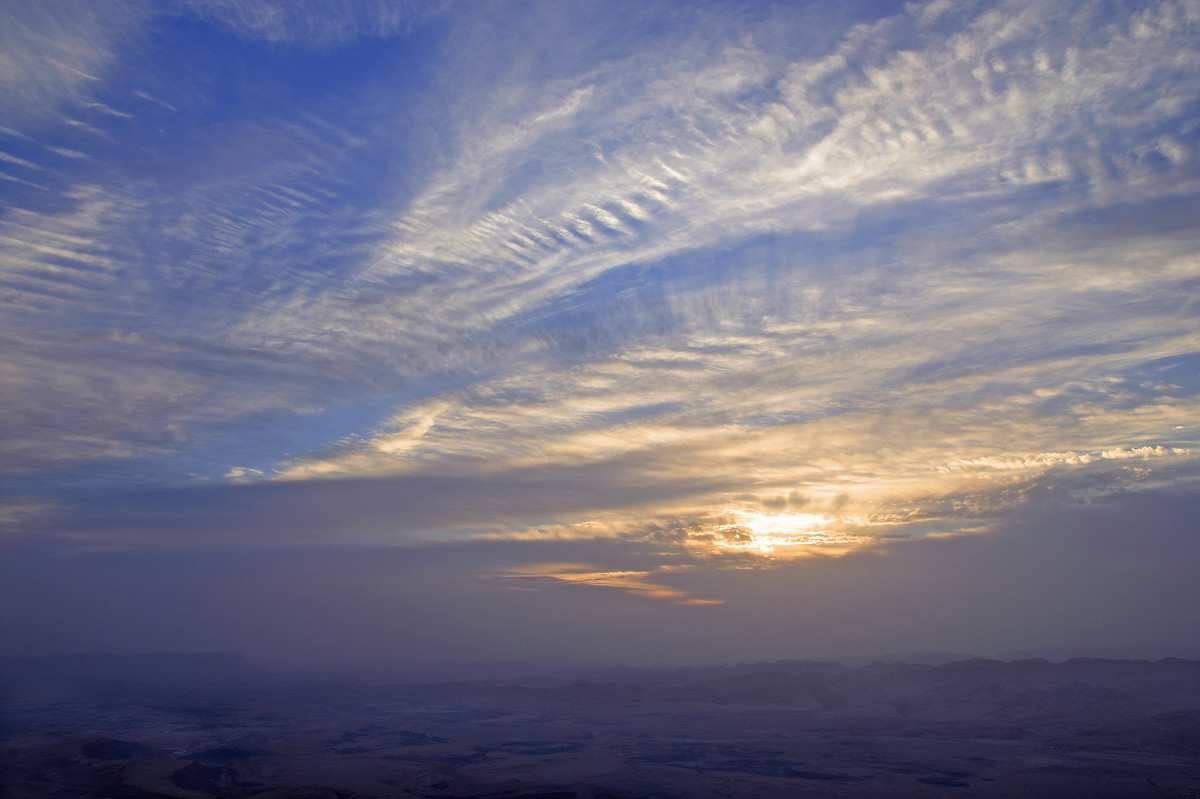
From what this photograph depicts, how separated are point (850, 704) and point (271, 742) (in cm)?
10263

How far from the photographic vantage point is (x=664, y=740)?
98062mm

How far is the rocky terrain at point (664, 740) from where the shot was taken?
63656 millimetres

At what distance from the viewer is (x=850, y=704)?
142 metres

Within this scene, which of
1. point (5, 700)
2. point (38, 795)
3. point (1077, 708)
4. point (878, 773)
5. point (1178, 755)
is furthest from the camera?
point (5, 700)

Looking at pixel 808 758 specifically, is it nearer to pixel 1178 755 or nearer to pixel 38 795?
pixel 1178 755

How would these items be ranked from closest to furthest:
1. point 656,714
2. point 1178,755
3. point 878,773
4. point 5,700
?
point 878,773 → point 1178,755 → point 656,714 → point 5,700

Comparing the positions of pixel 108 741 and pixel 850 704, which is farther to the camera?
pixel 850 704

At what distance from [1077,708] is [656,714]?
6787cm

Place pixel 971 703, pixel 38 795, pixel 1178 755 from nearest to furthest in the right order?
pixel 38 795
pixel 1178 755
pixel 971 703

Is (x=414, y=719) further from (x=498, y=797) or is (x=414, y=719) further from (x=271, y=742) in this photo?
(x=498, y=797)

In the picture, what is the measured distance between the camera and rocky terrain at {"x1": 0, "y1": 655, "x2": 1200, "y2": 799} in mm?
63656

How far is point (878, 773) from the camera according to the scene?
2768 inches

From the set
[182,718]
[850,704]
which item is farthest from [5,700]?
[850,704]

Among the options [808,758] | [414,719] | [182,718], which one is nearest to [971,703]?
[808,758]
